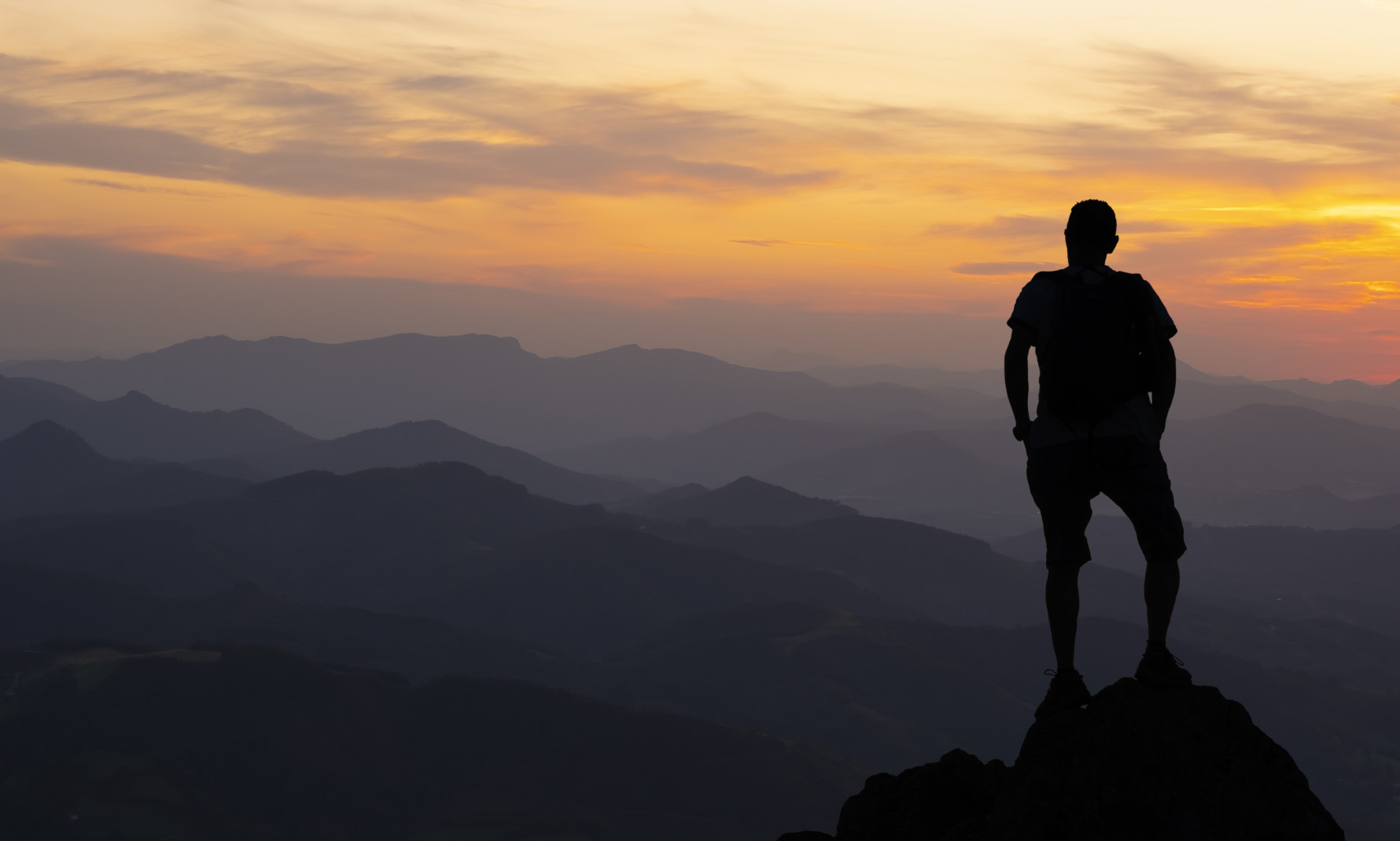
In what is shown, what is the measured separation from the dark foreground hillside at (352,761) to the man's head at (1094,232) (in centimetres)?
9170

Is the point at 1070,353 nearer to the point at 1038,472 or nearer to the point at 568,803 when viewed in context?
the point at 1038,472

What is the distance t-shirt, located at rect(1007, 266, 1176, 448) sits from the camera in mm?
9164

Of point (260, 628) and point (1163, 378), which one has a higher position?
point (1163, 378)

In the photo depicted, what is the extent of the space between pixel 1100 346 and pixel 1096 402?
0.44m

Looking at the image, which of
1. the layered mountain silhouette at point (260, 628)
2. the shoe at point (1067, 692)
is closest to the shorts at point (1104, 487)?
the shoe at point (1067, 692)

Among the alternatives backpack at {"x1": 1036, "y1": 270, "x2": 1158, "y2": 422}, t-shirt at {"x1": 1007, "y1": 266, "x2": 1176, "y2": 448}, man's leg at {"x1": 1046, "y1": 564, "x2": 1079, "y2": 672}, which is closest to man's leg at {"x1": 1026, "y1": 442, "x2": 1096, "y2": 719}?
man's leg at {"x1": 1046, "y1": 564, "x2": 1079, "y2": 672}

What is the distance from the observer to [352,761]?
4318 inches

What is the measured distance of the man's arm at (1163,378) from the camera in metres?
9.19

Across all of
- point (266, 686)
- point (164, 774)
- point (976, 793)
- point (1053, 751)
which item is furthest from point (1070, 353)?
point (266, 686)

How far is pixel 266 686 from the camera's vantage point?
115875mm

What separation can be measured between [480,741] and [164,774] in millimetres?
28240

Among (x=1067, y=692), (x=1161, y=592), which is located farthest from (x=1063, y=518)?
(x=1067, y=692)

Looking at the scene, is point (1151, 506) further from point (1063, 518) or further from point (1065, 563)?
point (1065, 563)

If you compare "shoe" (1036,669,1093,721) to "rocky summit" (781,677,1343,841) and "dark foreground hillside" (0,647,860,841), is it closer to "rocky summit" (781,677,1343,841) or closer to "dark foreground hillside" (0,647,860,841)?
"rocky summit" (781,677,1343,841)
